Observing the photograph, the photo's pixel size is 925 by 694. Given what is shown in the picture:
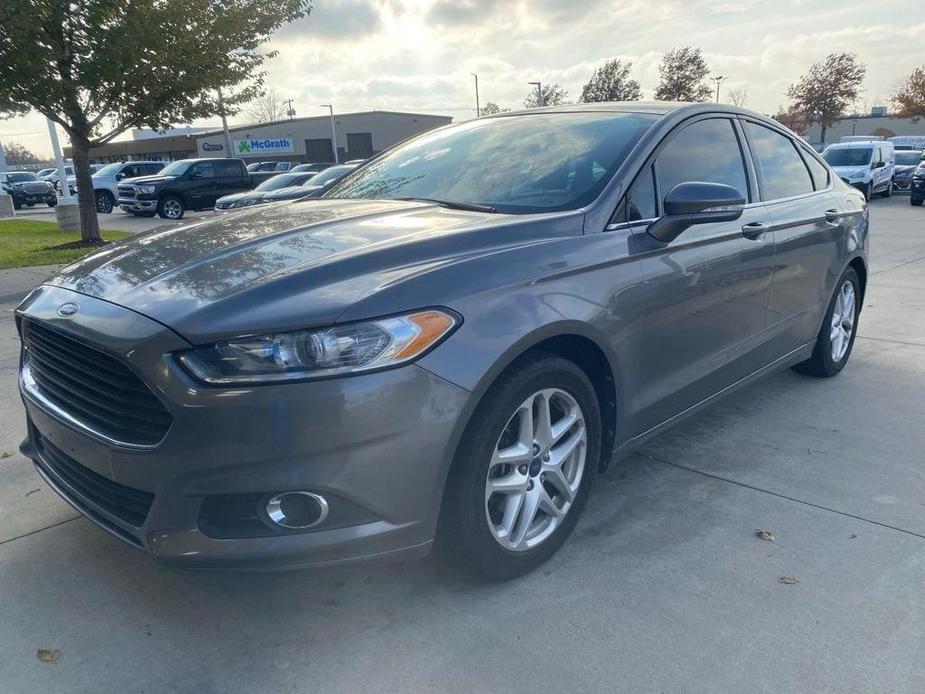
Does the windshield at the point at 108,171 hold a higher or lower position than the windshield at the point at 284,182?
higher

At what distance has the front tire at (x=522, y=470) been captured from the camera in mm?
2297

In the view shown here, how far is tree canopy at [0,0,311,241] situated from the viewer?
386 inches

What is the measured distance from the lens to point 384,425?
2025mm

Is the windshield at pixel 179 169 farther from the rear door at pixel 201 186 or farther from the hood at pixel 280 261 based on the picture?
the hood at pixel 280 261

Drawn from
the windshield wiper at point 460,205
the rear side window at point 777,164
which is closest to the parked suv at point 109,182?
the windshield wiper at point 460,205

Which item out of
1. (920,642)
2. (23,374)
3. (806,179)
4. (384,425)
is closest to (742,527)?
(920,642)

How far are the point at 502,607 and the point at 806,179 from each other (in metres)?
3.36

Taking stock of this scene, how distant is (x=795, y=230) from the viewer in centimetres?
394

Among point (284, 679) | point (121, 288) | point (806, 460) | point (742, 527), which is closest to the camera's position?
point (284, 679)

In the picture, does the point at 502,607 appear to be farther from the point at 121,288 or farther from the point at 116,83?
the point at 116,83

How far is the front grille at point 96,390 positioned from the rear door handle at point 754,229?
2775mm

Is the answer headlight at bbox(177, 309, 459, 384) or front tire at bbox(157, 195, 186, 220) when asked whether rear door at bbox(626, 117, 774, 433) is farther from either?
front tire at bbox(157, 195, 186, 220)

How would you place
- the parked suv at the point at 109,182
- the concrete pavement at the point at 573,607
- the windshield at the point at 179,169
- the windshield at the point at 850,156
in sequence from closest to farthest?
1. the concrete pavement at the point at 573,607
2. the windshield at the point at 179,169
3. the windshield at the point at 850,156
4. the parked suv at the point at 109,182

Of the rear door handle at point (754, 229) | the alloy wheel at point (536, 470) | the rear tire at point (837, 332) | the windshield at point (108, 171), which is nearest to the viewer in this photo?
the alloy wheel at point (536, 470)
